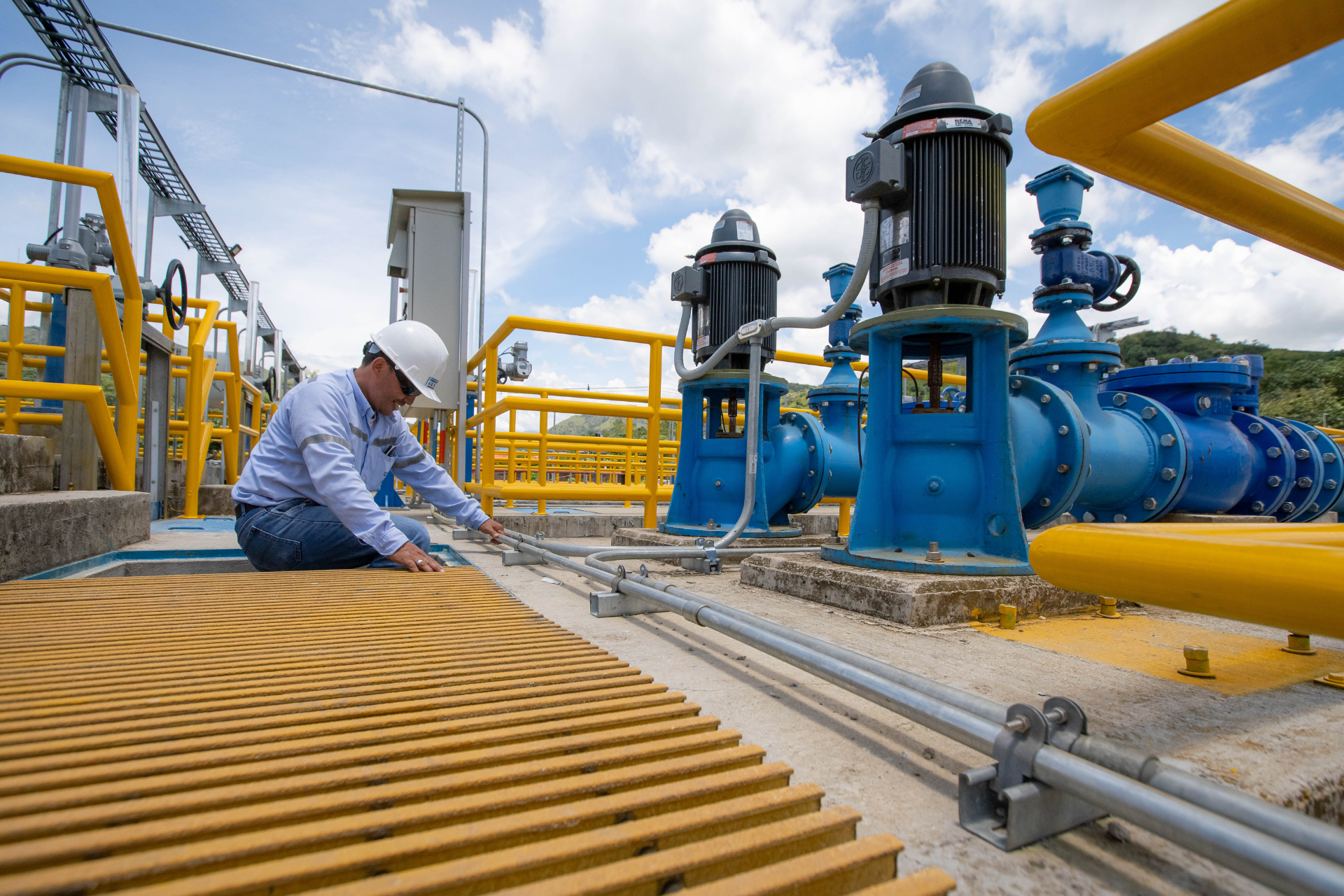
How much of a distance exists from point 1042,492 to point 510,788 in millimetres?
2582

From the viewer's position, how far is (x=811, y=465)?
3791 mm

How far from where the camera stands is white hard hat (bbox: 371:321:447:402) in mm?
A: 2807

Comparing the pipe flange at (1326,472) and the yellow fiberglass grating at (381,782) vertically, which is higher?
the pipe flange at (1326,472)

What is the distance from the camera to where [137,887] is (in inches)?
23.2

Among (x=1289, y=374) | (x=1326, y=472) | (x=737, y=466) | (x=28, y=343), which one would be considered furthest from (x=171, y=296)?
(x=1289, y=374)

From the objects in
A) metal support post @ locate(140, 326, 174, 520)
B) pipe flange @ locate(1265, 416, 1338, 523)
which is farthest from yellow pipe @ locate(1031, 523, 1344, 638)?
metal support post @ locate(140, 326, 174, 520)

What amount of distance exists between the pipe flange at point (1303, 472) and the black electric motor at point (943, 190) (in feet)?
9.49

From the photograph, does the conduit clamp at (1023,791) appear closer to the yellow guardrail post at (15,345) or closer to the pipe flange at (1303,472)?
the pipe flange at (1303,472)

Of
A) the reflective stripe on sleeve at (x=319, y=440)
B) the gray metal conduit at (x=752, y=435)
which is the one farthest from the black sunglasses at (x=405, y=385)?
the gray metal conduit at (x=752, y=435)

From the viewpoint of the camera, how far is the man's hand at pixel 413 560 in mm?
2480

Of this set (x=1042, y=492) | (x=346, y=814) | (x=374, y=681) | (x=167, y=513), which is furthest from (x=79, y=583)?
(x=167, y=513)

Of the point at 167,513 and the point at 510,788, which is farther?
the point at 167,513

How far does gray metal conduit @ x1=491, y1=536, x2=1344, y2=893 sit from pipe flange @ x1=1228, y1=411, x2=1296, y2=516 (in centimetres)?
392

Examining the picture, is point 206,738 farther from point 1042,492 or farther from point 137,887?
Result: point 1042,492
